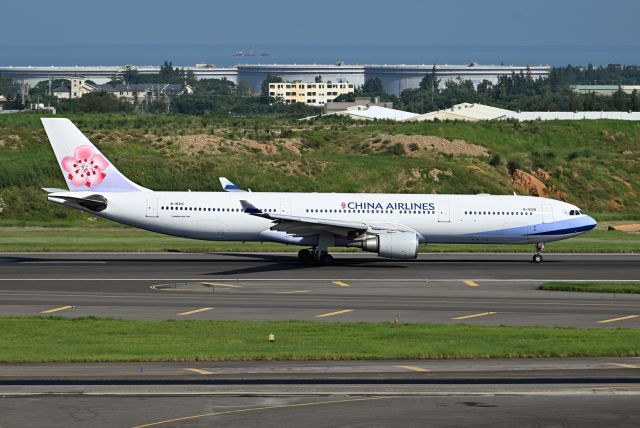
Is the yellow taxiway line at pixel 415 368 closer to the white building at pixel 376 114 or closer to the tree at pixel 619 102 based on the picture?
the white building at pixel 376 114

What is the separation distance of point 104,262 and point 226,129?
2618 inches

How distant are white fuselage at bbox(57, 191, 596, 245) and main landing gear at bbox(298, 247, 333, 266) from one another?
2.11 feet

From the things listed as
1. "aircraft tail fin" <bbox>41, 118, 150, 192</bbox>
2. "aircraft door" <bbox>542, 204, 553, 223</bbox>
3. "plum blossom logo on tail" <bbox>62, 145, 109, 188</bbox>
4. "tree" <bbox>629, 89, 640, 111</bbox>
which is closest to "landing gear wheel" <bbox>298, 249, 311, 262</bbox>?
"aircraft tail fin" <bbox>41, 118, 150, 192</bbox>

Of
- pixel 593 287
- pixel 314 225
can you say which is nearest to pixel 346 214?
pixel 314 225

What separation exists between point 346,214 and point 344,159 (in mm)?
45749

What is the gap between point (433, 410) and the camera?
22.3m

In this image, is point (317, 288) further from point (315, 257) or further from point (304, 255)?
point (304, 255)

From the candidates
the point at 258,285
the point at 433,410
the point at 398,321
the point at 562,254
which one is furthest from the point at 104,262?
the point at 433,410

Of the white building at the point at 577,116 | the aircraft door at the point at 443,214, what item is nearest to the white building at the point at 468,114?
the white building at the point at 577,116

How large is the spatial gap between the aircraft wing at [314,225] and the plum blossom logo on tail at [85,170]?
735 cm

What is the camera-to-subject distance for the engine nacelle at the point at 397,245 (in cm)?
4925

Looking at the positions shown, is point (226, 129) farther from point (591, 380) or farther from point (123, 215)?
point (591, 380)

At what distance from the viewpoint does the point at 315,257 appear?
51531 mm

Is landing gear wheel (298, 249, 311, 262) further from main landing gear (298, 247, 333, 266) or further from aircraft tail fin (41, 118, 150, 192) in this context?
aircraft tail fin (41, 118, 150, 192)
